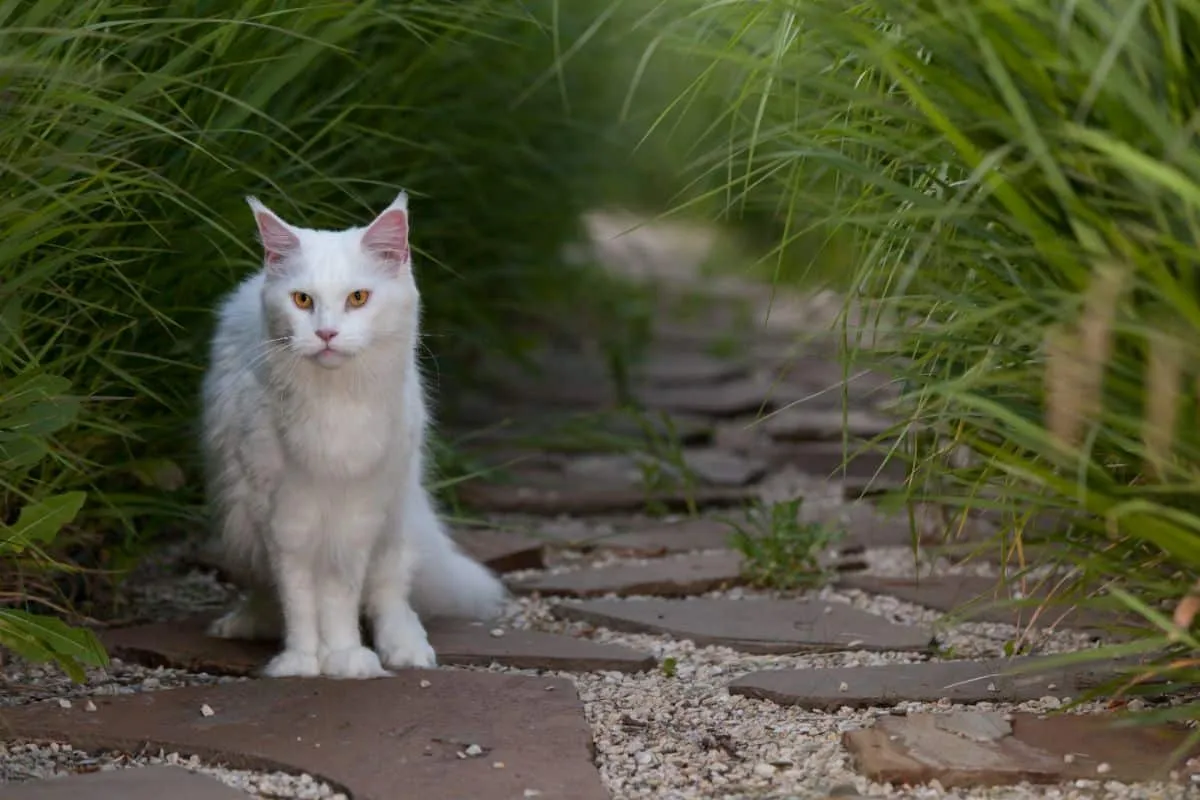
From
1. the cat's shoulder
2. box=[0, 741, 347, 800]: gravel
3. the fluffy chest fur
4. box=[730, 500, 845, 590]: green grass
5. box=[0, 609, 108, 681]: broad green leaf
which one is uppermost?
the cat's shoulder

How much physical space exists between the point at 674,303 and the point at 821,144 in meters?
5.16

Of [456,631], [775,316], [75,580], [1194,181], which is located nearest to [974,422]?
[1194,181]

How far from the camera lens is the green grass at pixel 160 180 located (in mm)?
2434

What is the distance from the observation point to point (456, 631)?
10.2 feet

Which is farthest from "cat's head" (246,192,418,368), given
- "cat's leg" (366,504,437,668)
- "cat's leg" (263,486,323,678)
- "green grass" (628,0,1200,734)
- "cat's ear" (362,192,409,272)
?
"green grass" (628,0,1200,734)

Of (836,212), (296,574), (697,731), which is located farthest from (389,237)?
(697,731)

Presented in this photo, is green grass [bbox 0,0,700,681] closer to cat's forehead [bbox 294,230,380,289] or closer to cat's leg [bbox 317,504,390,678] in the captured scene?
cat's forehead [bbox 294,230,380,289]

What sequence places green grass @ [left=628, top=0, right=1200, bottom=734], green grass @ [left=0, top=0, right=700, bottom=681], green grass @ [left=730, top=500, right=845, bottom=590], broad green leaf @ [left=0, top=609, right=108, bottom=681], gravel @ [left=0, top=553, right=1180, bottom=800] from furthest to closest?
green grass @ [left=730, top=500, right=845, bottom=590] < green grass @ [left=0, top=0, right=700, bottom=681] < broad green leaf @ [left=0, top=609, right=108, bottom=681] < gravel @ [left=0, top=553, right=1180, bottom=800] < green grass @ [left=628, top=0, right=1200, bottom=734]

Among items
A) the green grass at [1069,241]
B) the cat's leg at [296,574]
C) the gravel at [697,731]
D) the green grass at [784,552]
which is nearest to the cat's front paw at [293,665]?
the cat's leg at [296,574]

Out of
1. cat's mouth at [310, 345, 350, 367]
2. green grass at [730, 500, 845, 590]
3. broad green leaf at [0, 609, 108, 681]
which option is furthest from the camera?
green grass at [730, 500, 845, 590]

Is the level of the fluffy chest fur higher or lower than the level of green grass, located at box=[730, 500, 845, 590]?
higher

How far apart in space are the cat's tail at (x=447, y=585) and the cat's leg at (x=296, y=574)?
1.11 ft

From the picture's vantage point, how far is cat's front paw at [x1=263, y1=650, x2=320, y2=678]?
2.73 metres

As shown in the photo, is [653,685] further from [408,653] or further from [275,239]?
[275,239]
